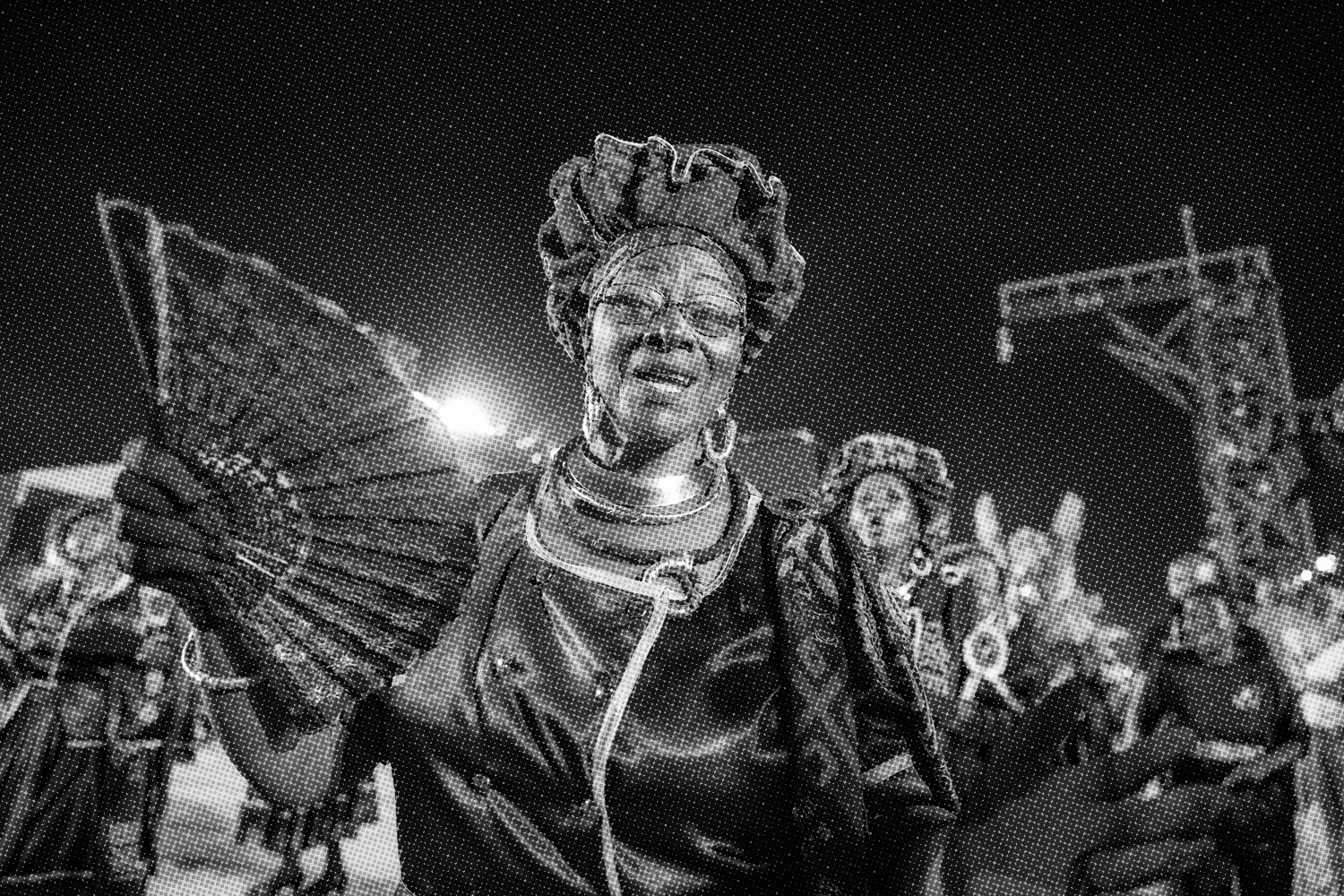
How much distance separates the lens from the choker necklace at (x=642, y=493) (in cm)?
187

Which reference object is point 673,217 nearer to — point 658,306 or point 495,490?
point 658,306

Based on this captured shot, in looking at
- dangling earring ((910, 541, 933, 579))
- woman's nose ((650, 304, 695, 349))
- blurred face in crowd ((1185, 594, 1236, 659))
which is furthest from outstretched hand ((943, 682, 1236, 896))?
dangling earring ((910, 541, 933, 579))

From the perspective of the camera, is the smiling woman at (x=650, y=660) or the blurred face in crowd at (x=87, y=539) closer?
the smiling woman at (x=650, y=660)

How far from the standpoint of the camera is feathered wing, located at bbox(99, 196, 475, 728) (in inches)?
53.9

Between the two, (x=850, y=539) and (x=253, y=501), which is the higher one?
(x=253, y=501)

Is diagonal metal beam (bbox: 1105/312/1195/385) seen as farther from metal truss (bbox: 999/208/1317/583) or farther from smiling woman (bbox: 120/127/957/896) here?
smiling woman (bbox: 120/127/957/896)

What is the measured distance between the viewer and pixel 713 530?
6.20 ft

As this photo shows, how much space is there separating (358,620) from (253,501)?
11.6 inches

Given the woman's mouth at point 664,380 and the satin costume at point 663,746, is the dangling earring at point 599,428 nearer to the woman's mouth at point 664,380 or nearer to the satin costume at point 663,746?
the woman's mouth at point 664,380

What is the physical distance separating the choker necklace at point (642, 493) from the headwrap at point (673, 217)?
34 cm

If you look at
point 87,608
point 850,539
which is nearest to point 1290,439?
point 850,539

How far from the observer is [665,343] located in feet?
5.84

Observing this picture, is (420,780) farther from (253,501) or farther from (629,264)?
(629,264)

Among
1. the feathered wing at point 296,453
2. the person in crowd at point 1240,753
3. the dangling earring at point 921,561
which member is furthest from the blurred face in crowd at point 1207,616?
the feathered wing at point 296,453
